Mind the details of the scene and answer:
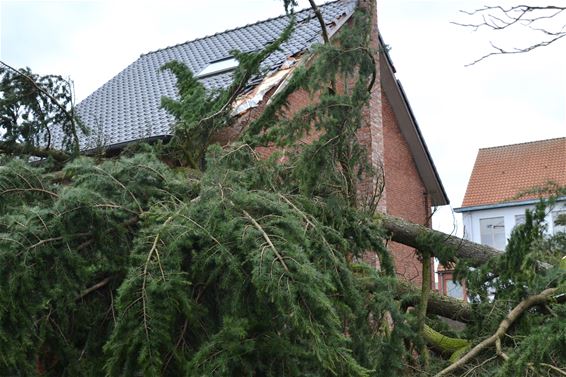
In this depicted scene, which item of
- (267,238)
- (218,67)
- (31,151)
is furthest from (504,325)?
(218,67)

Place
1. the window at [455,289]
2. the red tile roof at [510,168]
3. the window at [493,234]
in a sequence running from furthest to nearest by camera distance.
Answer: the red tile roof at [510,168], the window at [493,234], the window at [455,289]

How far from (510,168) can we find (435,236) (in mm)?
20797

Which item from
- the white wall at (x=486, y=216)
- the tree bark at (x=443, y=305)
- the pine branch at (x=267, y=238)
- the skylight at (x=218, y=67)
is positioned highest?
the skylight at (x=218, y=67)

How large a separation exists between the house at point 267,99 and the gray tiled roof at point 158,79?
0.8 inches

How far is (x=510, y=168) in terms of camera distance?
2705cm

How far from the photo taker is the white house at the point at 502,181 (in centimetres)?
2525

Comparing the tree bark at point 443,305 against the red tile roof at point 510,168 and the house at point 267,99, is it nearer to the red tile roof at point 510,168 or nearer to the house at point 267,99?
the house at point 267,99

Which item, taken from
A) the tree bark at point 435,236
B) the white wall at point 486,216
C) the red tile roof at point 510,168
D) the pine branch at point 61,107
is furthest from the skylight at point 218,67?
the red tile roof at point 510,168

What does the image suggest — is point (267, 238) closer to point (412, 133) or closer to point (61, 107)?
point (61, 107)

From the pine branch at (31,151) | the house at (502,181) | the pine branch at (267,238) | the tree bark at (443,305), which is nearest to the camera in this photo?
the pine branch at (267,238)

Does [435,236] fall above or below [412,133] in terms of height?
below

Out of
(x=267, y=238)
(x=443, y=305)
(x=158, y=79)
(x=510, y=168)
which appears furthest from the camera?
(x=510, y=168)

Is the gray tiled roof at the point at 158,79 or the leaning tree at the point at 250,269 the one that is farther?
the gray tiled roof at the point at 158,79

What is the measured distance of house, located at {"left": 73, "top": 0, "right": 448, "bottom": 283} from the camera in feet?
34.5
